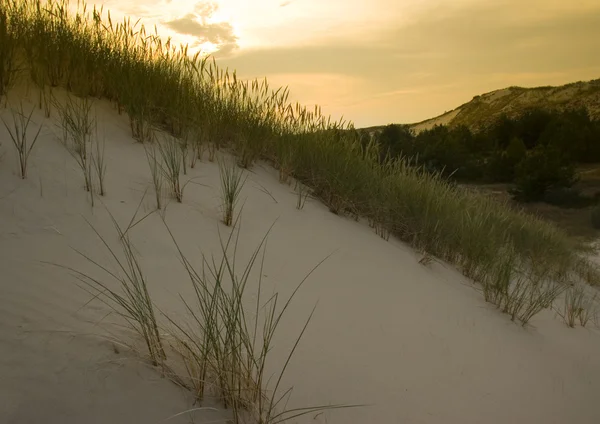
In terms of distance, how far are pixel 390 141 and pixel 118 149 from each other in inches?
551

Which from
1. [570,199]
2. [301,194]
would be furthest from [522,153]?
[301,194]

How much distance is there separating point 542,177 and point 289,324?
1517cm

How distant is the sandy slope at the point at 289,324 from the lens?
4.54 ft

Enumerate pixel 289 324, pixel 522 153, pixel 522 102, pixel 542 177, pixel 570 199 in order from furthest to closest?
pixel 522 102, pixel 522 153, pixel 542 177, pixel 570 199, pixel 289 324

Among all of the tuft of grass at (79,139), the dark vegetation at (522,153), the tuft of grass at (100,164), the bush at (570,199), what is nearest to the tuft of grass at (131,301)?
the tuft of grass at (100,164)

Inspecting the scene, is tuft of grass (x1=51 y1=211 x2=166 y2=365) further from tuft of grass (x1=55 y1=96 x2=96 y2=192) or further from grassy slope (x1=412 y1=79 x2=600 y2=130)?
grassy slope (x1=412 y1=79 x2=600 y2=130)

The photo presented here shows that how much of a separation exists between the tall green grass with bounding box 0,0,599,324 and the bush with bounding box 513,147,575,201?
36.4ft

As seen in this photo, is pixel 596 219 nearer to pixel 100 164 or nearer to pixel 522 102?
pixel 100 164

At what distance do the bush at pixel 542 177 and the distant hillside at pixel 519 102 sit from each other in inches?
643

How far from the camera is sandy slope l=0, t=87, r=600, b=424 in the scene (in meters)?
1.38

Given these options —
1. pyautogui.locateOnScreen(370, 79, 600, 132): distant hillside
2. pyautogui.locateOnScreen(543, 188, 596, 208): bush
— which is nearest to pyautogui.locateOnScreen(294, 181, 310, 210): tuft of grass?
pyautogui.locateOnScreen(543, 188, 596, 208): bush

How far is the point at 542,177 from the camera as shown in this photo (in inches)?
586

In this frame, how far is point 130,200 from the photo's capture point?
273 cm

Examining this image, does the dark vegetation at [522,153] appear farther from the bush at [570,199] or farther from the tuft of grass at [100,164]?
the tuft of grass at [100,164]
